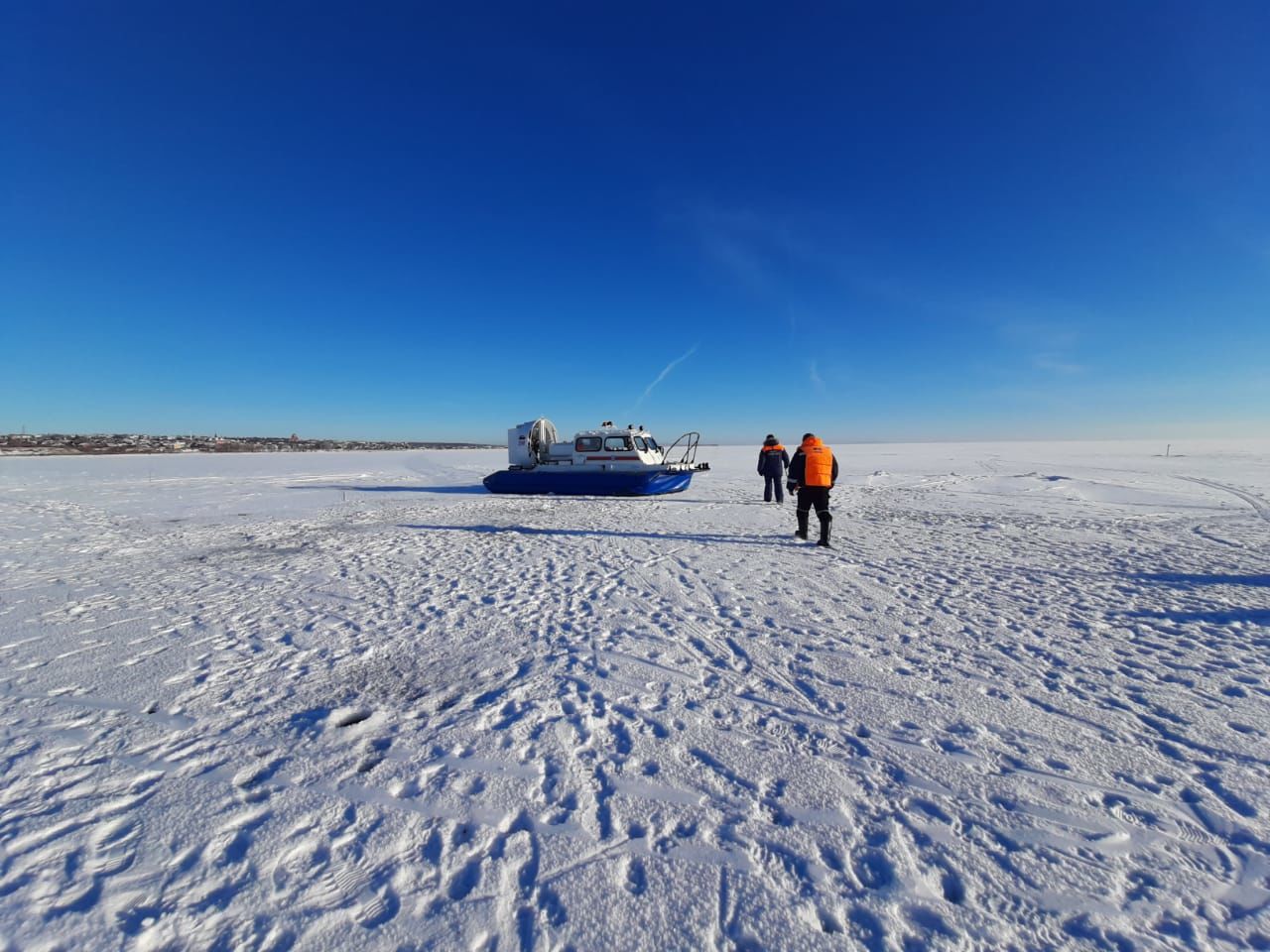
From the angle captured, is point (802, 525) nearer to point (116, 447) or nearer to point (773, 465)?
point (773, 465)

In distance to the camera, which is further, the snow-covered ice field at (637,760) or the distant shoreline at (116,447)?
the distant shoreline at (116,447)

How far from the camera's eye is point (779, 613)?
541cm

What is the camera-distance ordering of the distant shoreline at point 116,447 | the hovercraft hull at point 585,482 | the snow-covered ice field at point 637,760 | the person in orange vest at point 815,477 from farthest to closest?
the distant shoreline at point 116,447
the hovercraft hull at point 585,482
the person in orange vest at point 815,477
the snow-covered ice field at point 637,760

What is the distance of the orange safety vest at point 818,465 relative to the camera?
8.34 m

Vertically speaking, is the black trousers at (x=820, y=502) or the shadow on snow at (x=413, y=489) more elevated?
the black trousers at (x=820, y=502)

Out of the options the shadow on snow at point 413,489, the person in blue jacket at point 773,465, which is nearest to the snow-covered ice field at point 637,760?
the person in blue jacket at point 773,465

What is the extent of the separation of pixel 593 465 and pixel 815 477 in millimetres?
7888

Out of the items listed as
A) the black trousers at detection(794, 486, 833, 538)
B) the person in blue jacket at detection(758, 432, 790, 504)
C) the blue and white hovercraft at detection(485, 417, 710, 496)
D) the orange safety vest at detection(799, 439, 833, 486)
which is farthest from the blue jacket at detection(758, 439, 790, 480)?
the orange safety vest at detection(799, 439, 833, 486)

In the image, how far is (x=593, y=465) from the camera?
15094 mm

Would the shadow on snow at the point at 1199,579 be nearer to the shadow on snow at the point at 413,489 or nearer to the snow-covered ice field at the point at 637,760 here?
the snow-covered ice field at the point at 637,760

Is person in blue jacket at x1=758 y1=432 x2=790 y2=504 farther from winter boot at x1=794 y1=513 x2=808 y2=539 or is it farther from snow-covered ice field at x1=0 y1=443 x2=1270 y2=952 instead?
snow-covered ice field at x1=0 y1=443 x2=1270 y2=952

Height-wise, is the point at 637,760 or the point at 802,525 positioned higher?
the point at 802,525

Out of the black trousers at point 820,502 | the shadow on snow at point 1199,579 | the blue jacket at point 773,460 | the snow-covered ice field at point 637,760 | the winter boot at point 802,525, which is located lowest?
the snow-covered ice field at point 637,760

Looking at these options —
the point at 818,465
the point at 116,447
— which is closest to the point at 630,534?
the point at 818,465
